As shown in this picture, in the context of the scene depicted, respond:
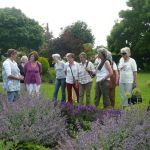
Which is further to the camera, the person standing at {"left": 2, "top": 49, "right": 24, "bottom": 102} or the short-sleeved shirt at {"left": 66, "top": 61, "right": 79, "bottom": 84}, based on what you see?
the short-sleeved shirt at {"left": 66, "top": 61, "right": 79, "bottom": 84}

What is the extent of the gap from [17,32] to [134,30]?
1749 cm

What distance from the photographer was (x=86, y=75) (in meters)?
11.7

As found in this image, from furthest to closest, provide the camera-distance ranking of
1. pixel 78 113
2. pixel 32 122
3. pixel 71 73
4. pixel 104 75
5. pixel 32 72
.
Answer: pixel 71 73, pixel 32 72, pixel 104 75, pixel 78 113, pixel 32 122

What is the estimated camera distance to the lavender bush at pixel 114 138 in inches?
173

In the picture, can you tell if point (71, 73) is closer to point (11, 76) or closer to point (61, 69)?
point (61, 69)

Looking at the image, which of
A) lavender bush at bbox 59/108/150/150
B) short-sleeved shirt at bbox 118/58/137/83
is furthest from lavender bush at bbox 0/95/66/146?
short-sleeved shirt at bbox 118/58/137/83

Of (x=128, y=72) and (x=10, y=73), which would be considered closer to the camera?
(x=10, y=73)

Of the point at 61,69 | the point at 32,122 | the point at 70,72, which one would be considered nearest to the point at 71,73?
the point at 70,72

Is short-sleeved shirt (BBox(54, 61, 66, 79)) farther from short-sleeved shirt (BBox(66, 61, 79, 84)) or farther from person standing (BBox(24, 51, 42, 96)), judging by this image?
person standing (BBox(24, 51, 42, 96))

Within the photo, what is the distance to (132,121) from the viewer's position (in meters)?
5.24

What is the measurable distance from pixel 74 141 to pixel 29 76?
7.04 metres

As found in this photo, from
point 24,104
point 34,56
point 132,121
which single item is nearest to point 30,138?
point 24,104

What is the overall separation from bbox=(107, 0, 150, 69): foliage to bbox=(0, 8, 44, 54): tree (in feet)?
41.5

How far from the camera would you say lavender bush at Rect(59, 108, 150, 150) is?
173 inches
